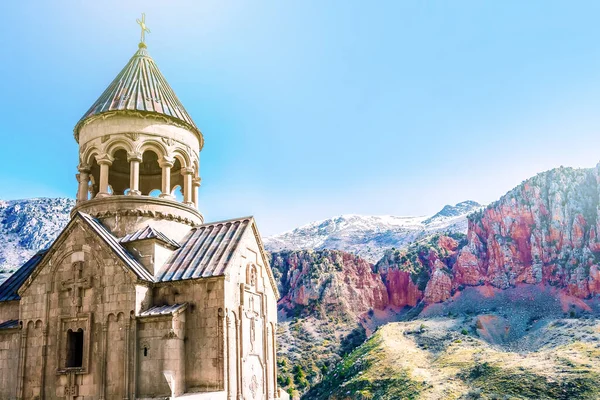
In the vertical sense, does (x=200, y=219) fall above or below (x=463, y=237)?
below

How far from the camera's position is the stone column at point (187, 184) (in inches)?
613

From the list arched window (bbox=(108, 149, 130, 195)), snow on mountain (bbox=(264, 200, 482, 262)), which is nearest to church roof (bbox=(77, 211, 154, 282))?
arched window (bbox=(108, 149, 130, 195))

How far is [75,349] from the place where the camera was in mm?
12914

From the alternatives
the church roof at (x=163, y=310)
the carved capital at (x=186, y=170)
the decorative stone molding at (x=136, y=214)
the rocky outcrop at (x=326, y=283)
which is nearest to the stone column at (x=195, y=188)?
the carved capital at (x=186, y=170)

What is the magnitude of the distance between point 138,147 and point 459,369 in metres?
43.2

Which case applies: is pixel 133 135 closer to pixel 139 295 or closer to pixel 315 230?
pixel 139 295

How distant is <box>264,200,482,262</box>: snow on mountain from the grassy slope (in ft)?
226

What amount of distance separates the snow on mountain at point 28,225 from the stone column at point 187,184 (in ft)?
269

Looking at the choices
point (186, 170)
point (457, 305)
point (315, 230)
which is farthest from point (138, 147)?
point (315, 230)

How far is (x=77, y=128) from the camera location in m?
15.9

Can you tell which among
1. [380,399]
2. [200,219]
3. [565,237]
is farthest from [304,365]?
[200,219]

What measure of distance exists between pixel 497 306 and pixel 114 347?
7499 centimetres

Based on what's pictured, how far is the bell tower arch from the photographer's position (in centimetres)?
1448

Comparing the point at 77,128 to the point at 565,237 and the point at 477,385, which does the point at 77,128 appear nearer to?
the point at 477,385
